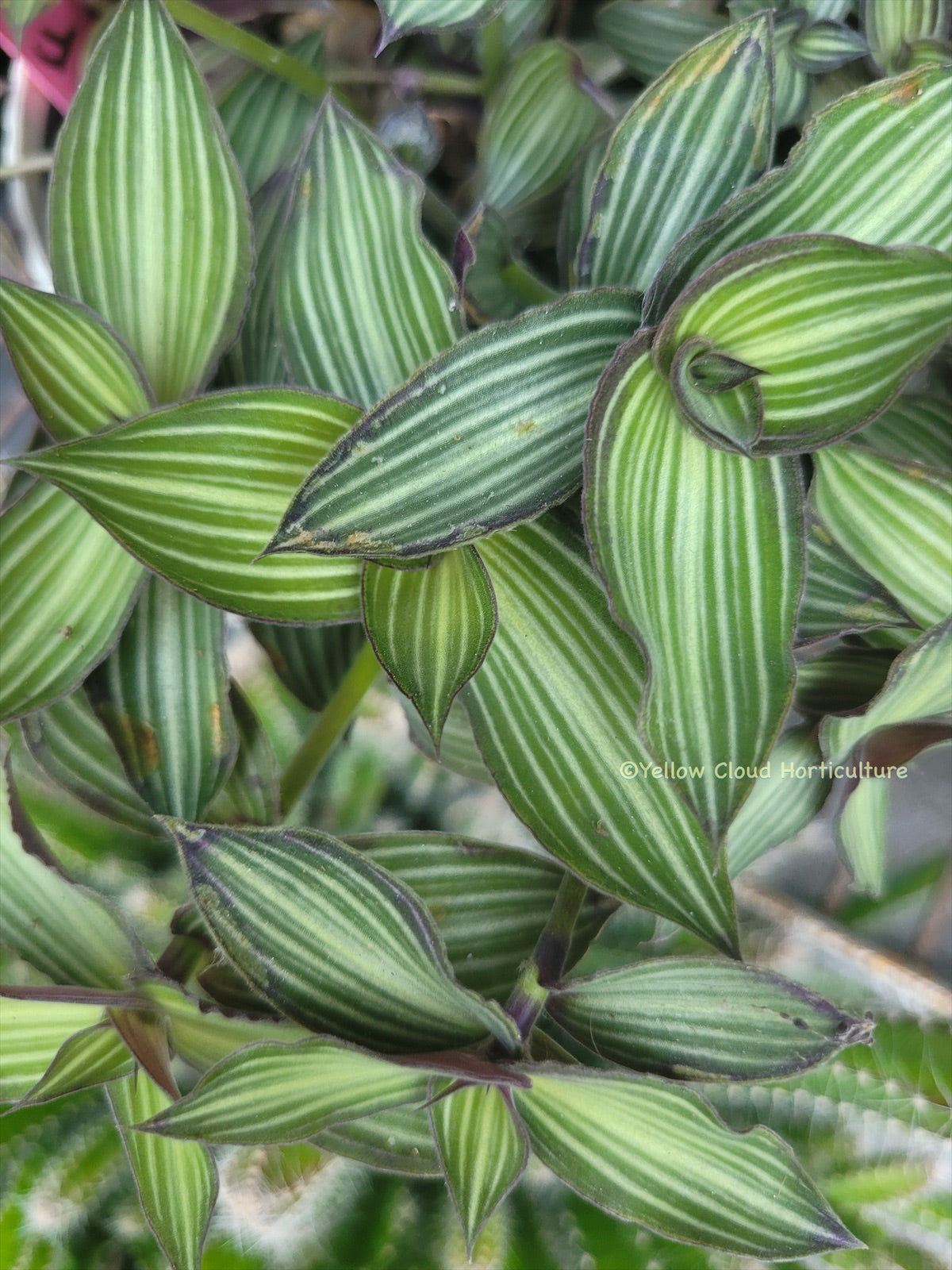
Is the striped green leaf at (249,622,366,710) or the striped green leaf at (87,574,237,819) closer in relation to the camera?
the striped green leaf at (87,574,237,819)

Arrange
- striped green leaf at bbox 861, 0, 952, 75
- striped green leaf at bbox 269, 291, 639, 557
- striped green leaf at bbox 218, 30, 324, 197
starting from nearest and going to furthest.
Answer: striped green leaf at bbox 269, 291, 639, 557 < striped green leaf at bbox 861, 0, 952, 75 < striped green leaf at bbox 218, 30, 324, 197

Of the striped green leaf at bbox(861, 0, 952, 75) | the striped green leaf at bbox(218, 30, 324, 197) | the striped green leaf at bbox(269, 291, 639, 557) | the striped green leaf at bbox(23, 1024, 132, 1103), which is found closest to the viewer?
the striped green leaf at bbox(269, 291, 639, 557)

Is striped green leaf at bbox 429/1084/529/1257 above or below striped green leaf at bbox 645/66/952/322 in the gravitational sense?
below

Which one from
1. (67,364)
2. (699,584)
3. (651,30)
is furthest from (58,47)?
(699,584)

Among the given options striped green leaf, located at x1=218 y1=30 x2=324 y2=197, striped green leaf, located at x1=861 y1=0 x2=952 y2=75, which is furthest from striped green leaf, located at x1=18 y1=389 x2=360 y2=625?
striped green leaf, located at x1=861 y1=0 x2=952 y2=75

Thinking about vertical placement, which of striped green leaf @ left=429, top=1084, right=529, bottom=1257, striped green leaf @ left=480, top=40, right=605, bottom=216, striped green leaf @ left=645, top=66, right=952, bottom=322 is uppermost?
striped green leaf @ left=480, top=40, right=605, bottom=216

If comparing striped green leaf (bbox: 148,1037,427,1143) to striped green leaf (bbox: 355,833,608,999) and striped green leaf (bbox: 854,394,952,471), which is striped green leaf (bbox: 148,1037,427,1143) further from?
striped green leaf (bbox: 854,394,952,471)

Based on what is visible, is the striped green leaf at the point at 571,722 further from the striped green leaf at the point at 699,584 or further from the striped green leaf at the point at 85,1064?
the striped green leaf at the point at 85,1064
